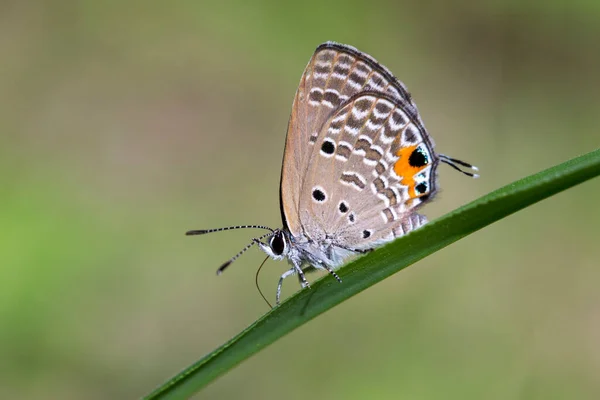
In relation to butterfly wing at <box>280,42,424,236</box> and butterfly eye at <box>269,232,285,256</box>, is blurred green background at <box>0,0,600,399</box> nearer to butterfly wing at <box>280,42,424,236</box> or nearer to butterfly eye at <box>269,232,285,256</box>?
butterfly eye at <box>269,232,285,256</box>

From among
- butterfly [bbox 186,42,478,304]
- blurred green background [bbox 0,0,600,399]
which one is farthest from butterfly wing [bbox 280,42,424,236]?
blurred green background [bbox 0,0,600,399]

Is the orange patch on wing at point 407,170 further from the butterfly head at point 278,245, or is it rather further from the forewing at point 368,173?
the butterfly head at point 278,245

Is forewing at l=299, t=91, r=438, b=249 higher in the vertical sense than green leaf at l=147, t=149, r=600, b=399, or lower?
lower

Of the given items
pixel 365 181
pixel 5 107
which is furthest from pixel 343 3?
pixel 365 181

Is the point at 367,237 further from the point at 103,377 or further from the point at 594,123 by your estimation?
the point at 594,123

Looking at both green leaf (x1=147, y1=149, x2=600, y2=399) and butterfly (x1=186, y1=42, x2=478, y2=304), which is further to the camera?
→ butterfly (x1=186, y1=42, x2=478, y2=304)

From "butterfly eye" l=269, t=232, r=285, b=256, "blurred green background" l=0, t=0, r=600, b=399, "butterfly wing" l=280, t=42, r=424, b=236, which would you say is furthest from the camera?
"blurred green background" l=0, t=0, r=600, b=399

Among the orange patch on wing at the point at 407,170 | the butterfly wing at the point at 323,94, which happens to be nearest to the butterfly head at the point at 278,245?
the butterfly wing at the point at 323,94
